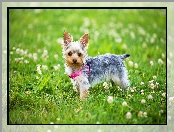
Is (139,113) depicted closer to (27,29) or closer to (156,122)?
(156,122)

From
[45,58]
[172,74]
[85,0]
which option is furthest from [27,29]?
[172,74]

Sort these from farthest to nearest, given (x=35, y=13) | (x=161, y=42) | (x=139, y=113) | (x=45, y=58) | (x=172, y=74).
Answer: (x=35, y=13)
(x=161, y=42)
(x=45, y=58)
(x=172, y=74)
(x=139, y=113)

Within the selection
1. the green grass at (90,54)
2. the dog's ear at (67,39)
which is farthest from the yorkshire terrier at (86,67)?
the green grass at (90,54)

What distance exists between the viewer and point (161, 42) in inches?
264

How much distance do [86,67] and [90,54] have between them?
104cm

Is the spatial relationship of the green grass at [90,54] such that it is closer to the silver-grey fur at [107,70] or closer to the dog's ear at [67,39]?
the silver-grey fur at [107,70]

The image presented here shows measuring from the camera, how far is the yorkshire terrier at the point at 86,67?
5152 mm

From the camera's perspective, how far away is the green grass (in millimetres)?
5227

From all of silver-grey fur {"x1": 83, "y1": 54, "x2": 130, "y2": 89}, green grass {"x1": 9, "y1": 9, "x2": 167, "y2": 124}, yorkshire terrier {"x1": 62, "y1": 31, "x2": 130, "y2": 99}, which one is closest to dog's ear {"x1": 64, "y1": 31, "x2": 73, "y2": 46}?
yorkshire terrier {"x1": 62, "y1": 31, "x2": 130, "y2": 99}

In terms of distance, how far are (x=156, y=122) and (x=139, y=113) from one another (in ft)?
0.74

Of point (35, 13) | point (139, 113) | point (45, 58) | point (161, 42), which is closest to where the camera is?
point (139, 113)

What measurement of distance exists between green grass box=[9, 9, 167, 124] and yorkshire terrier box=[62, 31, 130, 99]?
0.13 metres

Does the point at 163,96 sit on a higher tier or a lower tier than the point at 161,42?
lower

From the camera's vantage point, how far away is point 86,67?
17.3 ft
